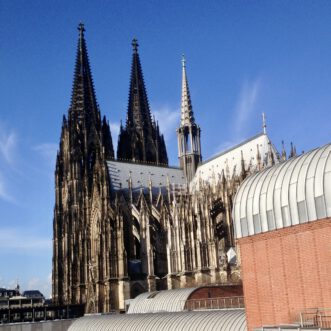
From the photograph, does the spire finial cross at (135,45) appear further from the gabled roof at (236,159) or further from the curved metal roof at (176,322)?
the curved metal roof at (176,322)

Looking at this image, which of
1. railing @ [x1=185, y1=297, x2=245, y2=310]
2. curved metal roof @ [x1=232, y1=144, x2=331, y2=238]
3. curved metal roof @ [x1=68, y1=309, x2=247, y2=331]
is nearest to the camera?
curved metal roof @ [x1=232, y1=144, x2=331, y2=238]

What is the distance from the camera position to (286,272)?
21.1 meters

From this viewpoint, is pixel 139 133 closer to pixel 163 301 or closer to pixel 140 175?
pixel 140 175

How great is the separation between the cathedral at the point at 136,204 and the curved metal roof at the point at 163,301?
8810 mm

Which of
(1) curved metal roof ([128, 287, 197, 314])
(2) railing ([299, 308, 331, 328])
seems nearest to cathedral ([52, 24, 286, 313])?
(1) curved metal roof ([128, 287, 197, 314])

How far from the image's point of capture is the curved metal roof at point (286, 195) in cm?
1994

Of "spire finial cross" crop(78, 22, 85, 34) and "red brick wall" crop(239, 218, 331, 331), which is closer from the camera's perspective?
"red brick wall" crop(239, 218, 331, 331)

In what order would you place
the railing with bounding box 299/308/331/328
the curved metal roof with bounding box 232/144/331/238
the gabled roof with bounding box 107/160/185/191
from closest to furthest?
the railing with bounding box 299/308/331/328, the curved metal roof with bounding box 232/144/331/238, the gabled roof with bounding box 107/160/185/191

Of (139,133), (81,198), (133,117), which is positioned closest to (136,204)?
(81,198)

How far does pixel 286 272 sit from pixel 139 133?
6340cm

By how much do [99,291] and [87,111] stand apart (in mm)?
31586

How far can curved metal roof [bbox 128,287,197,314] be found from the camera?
36.1 meters

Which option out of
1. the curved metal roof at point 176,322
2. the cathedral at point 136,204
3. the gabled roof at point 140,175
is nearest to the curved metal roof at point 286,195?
the curved metal roof at point 176,322

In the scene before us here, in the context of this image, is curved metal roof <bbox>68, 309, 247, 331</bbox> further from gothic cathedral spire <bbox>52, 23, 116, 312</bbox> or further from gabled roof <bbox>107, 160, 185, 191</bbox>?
gabled roof <bbox>107, 160, 185, 191</bbox>
